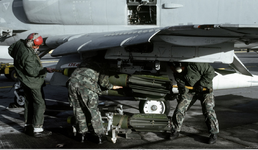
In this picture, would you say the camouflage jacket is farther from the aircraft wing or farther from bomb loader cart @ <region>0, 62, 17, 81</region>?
bomb loader cart @ <region>0, 62, 17, 81</region>

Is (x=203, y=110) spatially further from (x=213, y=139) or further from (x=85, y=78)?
(x=85, y=78)

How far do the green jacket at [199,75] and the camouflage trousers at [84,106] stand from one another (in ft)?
6.38

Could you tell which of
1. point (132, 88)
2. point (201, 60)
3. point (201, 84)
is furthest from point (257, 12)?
point (132, 88)

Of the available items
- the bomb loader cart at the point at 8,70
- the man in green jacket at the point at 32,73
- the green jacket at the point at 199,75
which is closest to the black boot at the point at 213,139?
the green jacket at the point at 199,75

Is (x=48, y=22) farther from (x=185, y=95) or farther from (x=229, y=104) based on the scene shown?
(x=229, y=104)

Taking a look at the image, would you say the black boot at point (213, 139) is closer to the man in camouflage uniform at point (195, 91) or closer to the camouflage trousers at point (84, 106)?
the man in camouflage uniform at point (195, 91)

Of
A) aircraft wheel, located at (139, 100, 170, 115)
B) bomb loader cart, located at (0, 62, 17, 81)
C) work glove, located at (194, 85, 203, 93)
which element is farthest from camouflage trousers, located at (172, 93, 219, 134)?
bomb loader cart, located at (0, 62, 17, 81)

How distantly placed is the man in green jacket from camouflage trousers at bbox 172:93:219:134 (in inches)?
108

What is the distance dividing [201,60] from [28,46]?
12.7 ft

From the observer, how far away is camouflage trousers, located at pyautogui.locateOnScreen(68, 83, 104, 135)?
519cm

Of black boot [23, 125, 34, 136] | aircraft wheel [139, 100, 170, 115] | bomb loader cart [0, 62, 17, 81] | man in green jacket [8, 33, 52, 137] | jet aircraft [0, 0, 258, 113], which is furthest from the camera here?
bomb loader cart [0, 62, 17, 81]

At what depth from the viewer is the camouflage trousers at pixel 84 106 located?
5.19 m

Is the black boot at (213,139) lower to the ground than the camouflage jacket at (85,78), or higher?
lower

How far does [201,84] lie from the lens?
18.0ft
